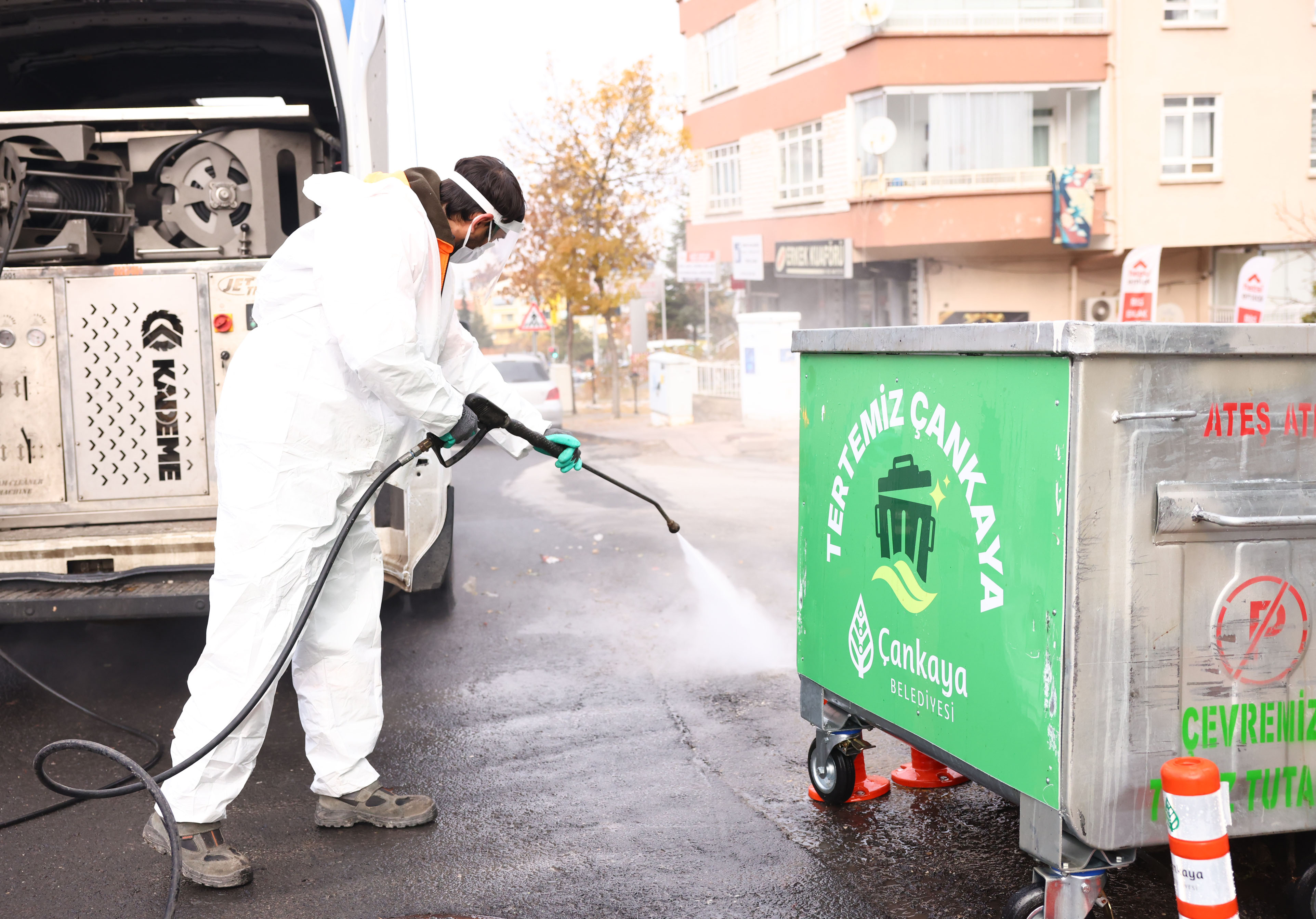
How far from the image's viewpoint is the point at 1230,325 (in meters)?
2.69

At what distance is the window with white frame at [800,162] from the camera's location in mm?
25641

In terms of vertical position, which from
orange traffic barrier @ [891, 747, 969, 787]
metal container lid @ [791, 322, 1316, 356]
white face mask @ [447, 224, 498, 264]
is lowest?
orange traffic barrier @ [891, 747, 969, 787]

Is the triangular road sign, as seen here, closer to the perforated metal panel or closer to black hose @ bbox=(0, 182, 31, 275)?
the perforated metal panel

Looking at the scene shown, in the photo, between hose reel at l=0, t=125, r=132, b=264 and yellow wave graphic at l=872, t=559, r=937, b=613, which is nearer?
yellow wave graphic at l=872, t=559, r=937, b=613

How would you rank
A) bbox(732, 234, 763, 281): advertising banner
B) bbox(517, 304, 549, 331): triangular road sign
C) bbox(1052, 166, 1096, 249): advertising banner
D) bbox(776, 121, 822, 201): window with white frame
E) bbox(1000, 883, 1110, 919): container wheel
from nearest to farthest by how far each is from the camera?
bbox(1000, 883, 1110, 919): container wheel, bbox(1052, 166, 1096, 249): advertising banner, bbox(776, 121, 822, 201): window with white frame, bbox(732, 234, 763, 281): advertising banner, bbox(517, 304, 549, 331): triangular road sign

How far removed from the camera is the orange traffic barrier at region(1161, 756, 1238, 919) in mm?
2510

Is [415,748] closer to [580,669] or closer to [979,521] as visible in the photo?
[580,669]

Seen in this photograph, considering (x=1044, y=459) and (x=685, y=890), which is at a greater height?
(x=1044, y=459)

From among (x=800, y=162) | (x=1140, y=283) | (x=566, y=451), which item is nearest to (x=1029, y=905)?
(x=566, y=451)

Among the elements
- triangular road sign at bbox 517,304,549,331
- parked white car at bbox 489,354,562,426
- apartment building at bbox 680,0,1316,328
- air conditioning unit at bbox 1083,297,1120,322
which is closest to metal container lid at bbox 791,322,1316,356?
parked white car at bbox 489,354,562,426

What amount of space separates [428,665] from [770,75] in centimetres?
2426

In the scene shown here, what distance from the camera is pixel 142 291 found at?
17.4 feet

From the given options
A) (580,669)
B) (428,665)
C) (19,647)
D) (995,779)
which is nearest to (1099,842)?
(995,779)

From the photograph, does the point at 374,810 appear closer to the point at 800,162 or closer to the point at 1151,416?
the point at 1151,416
